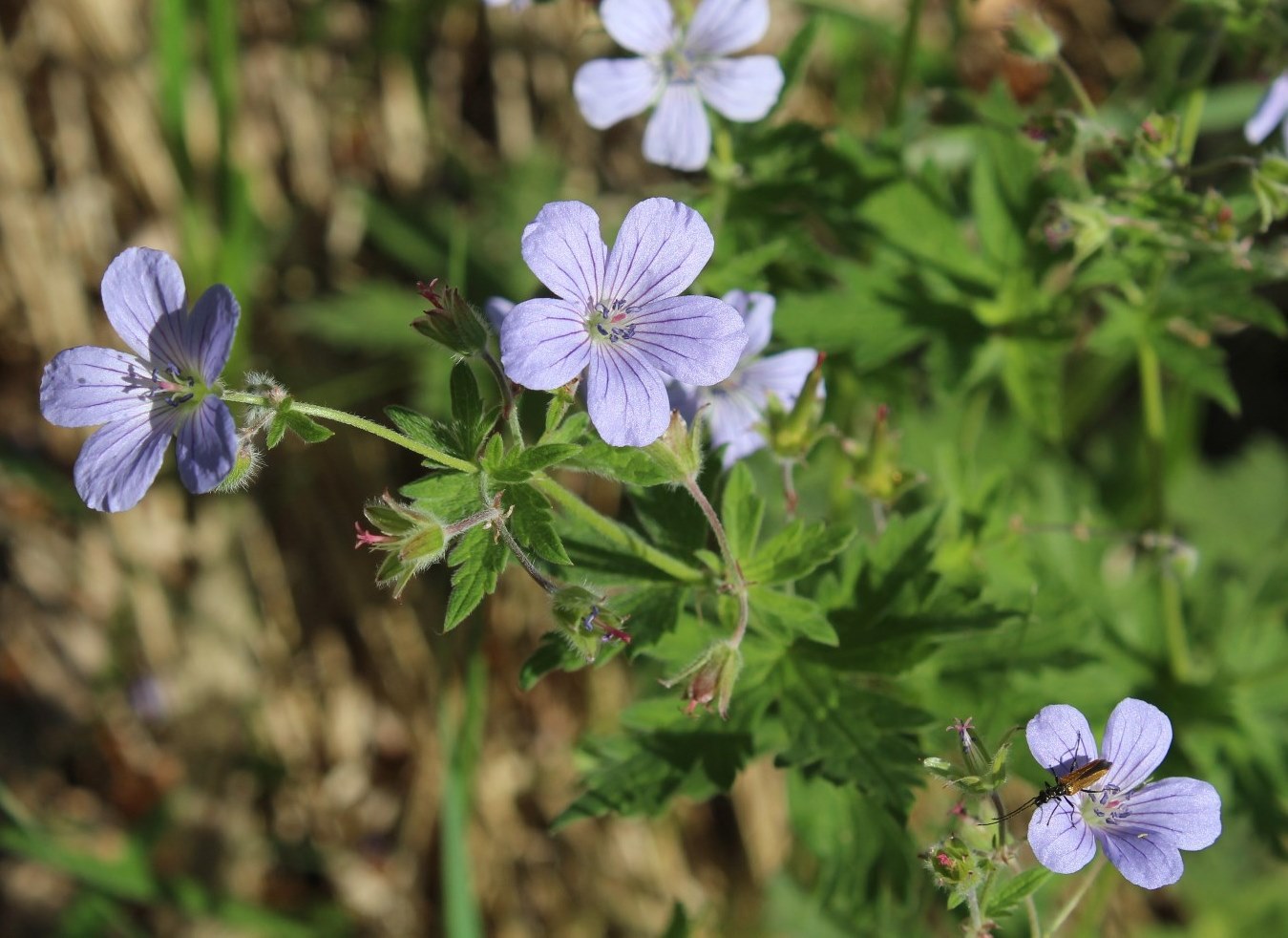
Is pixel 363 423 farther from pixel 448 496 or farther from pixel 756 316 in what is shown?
pixel 756 316

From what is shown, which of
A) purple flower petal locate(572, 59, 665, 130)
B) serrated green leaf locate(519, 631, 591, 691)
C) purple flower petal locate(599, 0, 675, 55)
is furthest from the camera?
purple flower petal locate(572, 59, 665, 130)

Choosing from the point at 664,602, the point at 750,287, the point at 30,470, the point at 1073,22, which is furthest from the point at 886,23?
the point at 30,470

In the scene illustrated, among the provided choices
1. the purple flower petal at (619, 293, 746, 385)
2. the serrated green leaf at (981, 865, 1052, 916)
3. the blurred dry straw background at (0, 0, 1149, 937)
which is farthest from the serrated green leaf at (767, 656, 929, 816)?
the blurred dry straw background at (0, 0, 1149, 937)

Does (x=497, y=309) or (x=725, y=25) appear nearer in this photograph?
(x=497, y=309)

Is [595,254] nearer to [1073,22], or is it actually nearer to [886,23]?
[886,23]

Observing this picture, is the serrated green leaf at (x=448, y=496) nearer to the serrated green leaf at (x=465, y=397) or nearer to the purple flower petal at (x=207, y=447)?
the serrated green leaf at (x=465, y=397)

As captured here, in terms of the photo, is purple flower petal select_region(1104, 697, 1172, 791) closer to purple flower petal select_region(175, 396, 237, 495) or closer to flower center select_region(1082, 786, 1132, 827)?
flower center select_region(1082, 786, 1132, 827)

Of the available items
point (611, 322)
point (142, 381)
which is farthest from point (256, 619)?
point (611, 322)
